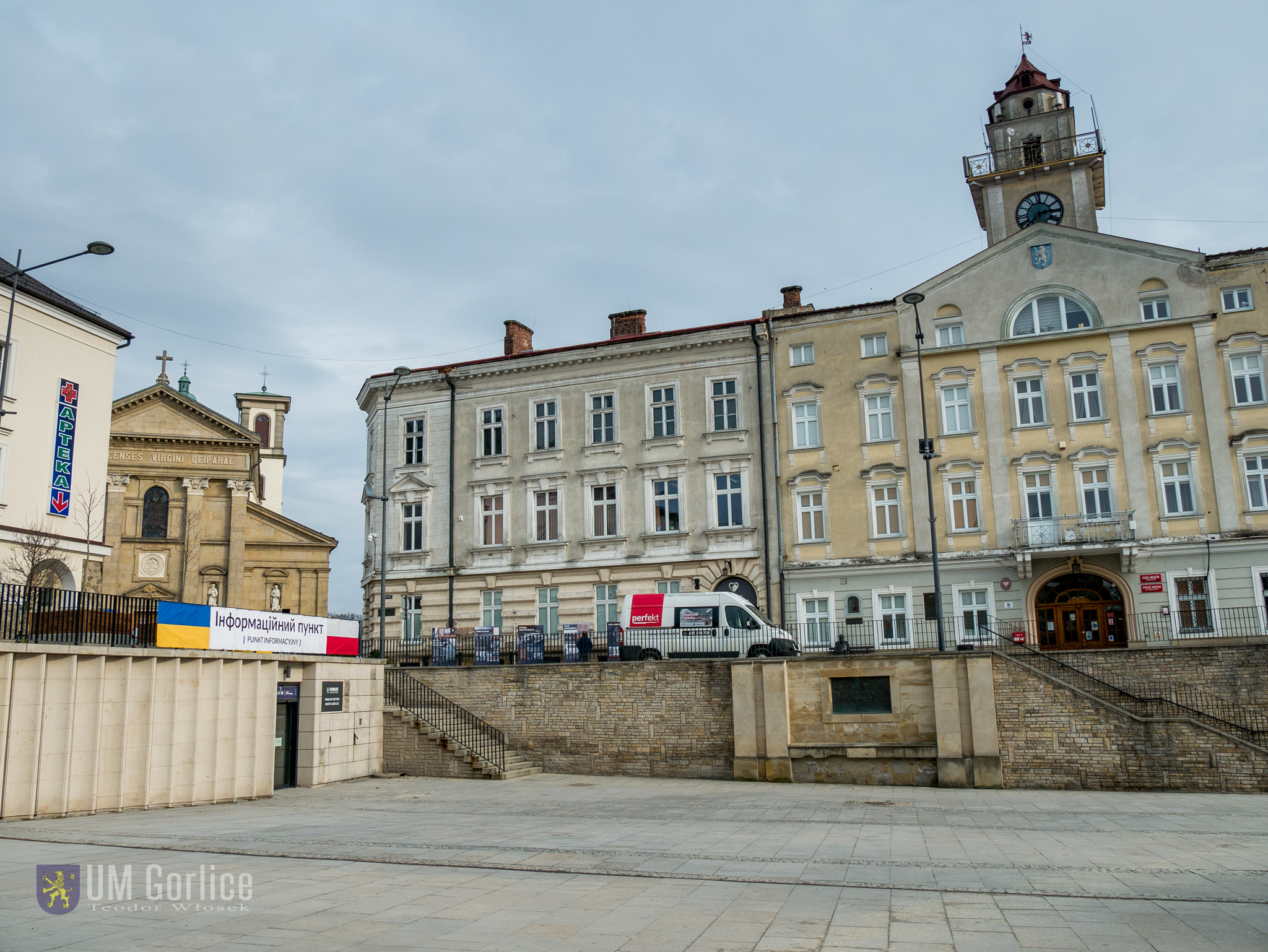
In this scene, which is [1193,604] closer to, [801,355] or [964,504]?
[964,504]

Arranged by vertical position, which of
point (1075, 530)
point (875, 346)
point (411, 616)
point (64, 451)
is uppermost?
point (875, 346)

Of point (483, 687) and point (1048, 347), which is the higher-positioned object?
Result: point (1048, 347)

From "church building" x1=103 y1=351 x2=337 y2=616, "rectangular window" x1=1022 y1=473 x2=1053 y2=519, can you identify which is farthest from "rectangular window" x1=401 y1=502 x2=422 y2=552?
"rectangular window" x1=1022 y1=473 x2=1053 y2=519

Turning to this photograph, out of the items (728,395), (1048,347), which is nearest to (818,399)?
(728,395)

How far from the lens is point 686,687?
27.3 meters

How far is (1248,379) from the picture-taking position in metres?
30.1

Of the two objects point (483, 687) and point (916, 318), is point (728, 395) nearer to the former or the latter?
point (916, 318)

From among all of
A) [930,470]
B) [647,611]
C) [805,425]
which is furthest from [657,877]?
[805,425]

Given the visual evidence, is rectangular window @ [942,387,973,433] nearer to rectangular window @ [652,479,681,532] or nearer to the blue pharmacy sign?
rectangular window @ [652,479,681,532]

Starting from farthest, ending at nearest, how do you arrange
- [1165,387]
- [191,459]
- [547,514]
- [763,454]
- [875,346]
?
[191,459], [547,514], [763,454], [875,346], [1165,387]

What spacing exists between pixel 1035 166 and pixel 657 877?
1432 inches

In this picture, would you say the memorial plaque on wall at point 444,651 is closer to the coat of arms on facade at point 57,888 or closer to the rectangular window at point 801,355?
the rectangular window at point 801,355

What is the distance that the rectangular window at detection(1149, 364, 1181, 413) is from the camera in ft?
101

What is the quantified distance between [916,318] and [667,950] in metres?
25.6
